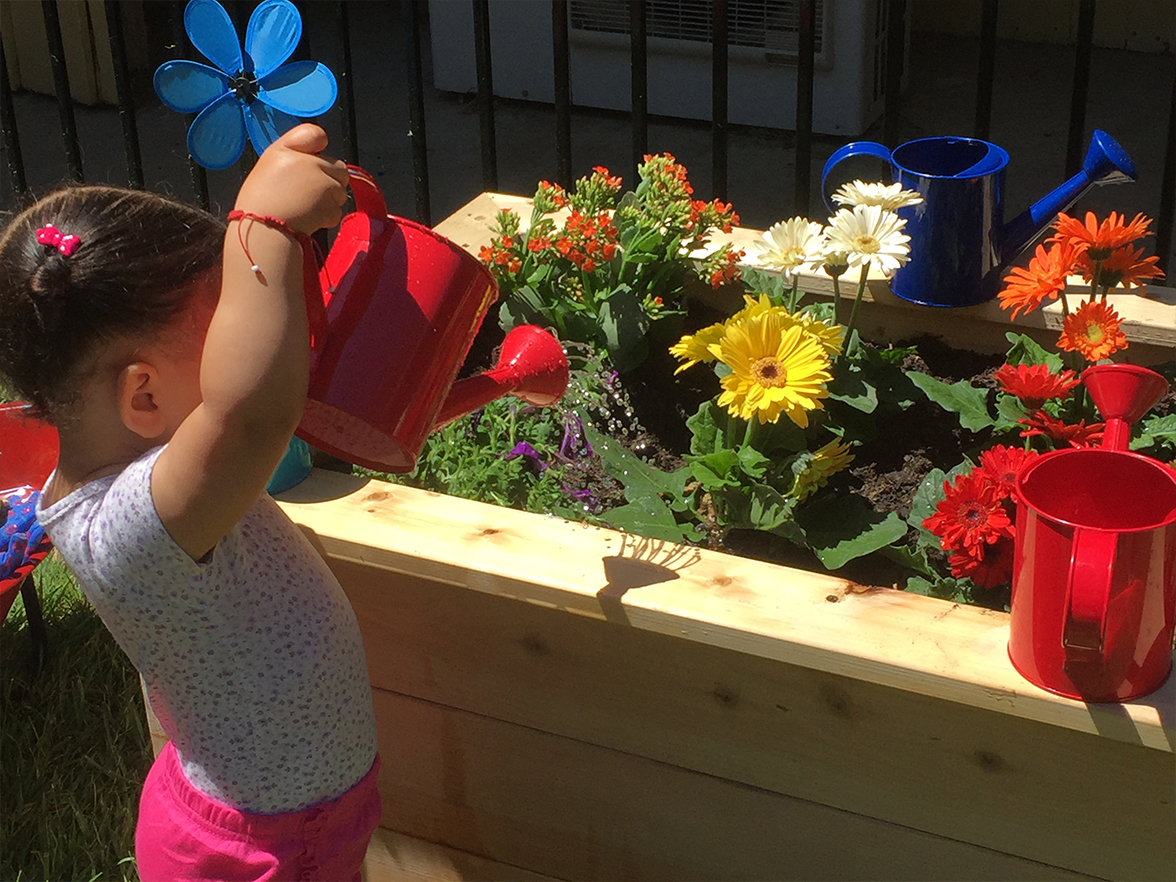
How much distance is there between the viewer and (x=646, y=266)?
1.77 meters

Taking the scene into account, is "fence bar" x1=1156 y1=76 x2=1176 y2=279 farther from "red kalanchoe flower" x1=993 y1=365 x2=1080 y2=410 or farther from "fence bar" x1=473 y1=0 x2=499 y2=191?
"fence bar" x1=473 y1=0 x2=499 y2=191

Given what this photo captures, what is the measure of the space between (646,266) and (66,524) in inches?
34.7

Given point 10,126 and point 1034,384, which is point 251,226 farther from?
point 10,126

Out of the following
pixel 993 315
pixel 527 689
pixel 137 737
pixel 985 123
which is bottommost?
pixel 137 737

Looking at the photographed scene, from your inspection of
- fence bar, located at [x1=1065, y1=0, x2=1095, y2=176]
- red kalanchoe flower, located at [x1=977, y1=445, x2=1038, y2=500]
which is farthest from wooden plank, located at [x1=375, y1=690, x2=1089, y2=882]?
fence bar, located at [x1=1065, y1=0, x2=1095, y2=176]

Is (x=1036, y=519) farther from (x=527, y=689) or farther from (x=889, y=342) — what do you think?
(x=889, y=342)

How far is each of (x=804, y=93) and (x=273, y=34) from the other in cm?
107

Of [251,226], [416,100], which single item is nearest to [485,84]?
[416,100]

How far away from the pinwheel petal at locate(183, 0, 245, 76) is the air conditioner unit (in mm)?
3404

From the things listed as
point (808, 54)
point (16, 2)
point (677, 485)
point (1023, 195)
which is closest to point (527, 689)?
point (677, 485)

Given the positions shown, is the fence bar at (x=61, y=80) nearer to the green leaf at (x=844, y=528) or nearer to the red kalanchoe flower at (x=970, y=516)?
the green leaf at (x=844, y=528)

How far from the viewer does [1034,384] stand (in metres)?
1.43

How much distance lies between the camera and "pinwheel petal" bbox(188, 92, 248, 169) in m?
1.24

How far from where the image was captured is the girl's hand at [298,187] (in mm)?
995
